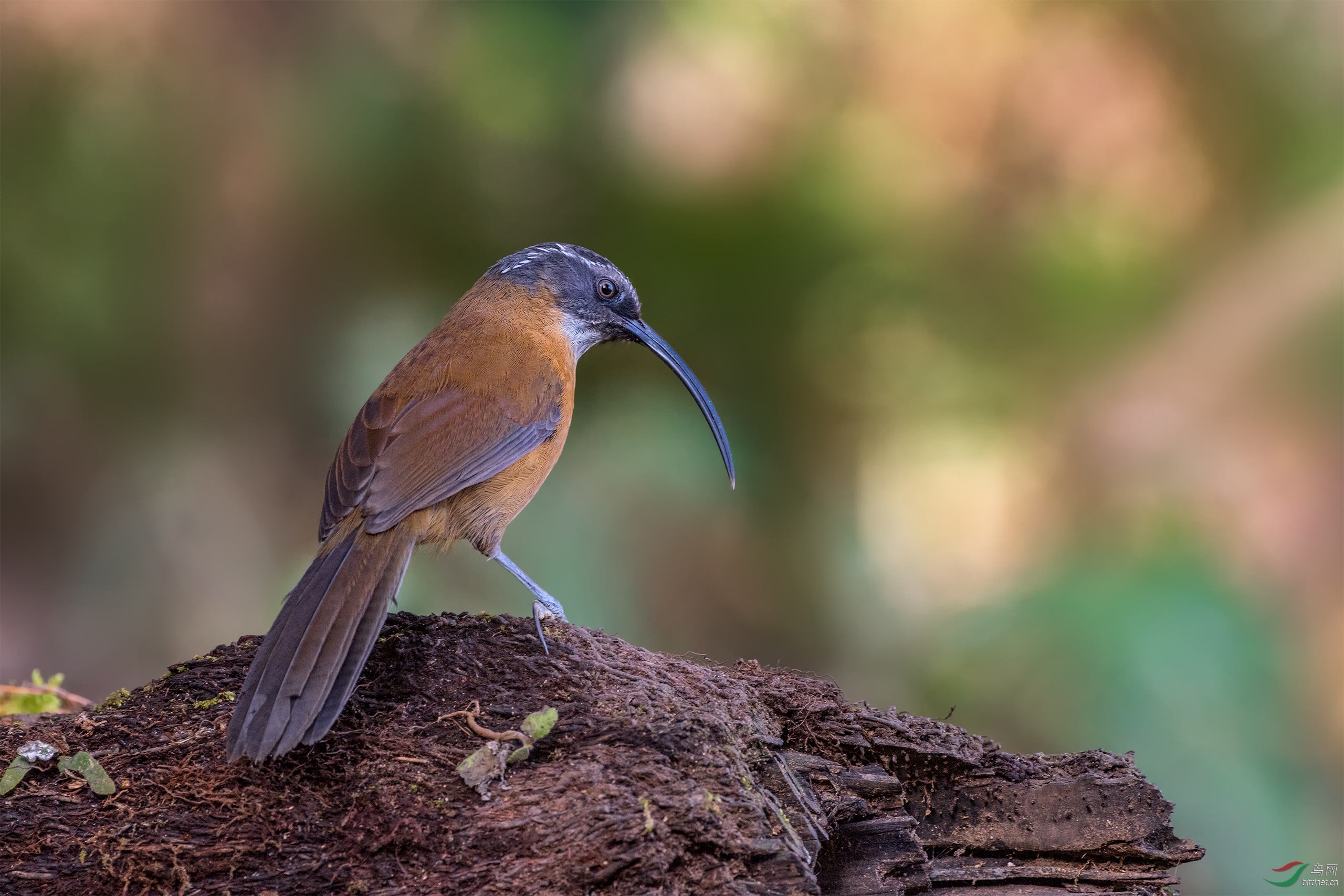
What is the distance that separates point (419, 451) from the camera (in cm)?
344

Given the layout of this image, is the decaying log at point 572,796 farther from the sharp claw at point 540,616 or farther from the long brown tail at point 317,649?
the long brown tail at point 317,649

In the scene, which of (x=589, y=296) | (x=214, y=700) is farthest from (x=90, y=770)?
(x=589, y=296)

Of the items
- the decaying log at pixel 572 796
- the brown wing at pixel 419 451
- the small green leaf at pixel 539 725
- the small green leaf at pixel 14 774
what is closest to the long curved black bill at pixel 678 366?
the brown wing at pixel 419 451

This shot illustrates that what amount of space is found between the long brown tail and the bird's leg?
0.41 m

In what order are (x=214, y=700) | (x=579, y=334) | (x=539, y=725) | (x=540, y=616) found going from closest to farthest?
(x=539, y=725) → (x=214, y=700) → (x=540, y=616) → (x=579, y=334)

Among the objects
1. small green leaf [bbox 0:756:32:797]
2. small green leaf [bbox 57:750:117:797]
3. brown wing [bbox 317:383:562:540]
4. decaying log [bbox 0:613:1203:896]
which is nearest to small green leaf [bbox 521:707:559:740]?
decaying log [bbox 0:613:1203:896]

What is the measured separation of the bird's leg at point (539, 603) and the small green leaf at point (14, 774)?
1362mm

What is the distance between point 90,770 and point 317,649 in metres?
0.64

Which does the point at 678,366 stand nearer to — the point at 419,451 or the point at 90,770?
the point at 419,451

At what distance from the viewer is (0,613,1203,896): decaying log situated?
236cm

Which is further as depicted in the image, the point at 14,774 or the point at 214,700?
the point at 214,700

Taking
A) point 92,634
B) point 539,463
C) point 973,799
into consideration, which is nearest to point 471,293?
point 539,463

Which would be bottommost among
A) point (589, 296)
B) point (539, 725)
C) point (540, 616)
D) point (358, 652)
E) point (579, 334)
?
point (539, 725)

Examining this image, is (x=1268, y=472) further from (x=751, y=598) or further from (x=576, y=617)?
(x=576, y=617)
